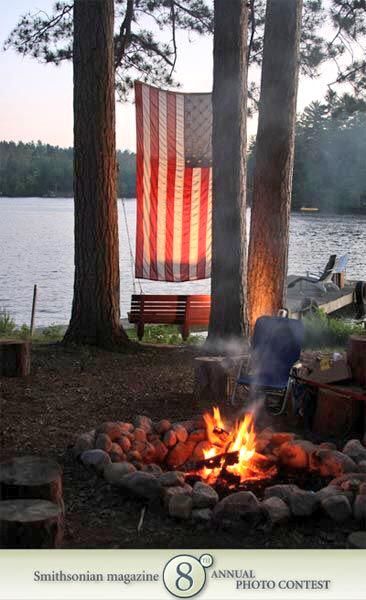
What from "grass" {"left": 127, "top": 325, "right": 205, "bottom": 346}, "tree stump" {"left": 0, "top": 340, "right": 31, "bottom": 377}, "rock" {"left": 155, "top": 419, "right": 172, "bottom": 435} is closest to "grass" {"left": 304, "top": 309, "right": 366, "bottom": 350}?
"grass" {"left": 127, "top": 325, "right": 205, "bottom": 346}

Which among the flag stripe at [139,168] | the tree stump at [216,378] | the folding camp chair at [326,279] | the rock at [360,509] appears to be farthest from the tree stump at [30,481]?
the folding camp chair at [326,279]

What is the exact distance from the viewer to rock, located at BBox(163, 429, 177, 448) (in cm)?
374

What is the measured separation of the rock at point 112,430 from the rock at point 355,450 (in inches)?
41.5

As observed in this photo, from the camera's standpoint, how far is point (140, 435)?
383 centimetres

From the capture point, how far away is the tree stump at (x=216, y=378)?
4691 millimetres

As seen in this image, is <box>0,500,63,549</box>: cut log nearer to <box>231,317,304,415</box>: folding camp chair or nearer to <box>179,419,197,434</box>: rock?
<box>179,419,197,434</box>: rock

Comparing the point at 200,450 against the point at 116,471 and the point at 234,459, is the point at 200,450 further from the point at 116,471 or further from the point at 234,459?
the point at 116,471

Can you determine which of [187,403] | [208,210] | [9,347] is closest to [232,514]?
[187,403]

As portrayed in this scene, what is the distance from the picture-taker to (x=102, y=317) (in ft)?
20.1

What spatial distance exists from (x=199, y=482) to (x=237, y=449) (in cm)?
40

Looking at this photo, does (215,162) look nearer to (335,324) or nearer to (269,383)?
(269,383)

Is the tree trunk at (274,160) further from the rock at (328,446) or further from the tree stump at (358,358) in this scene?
the rock at (328,446)

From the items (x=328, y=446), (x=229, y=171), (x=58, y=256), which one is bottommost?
(x=58, y=256)

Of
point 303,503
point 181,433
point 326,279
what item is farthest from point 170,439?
point 326,279
